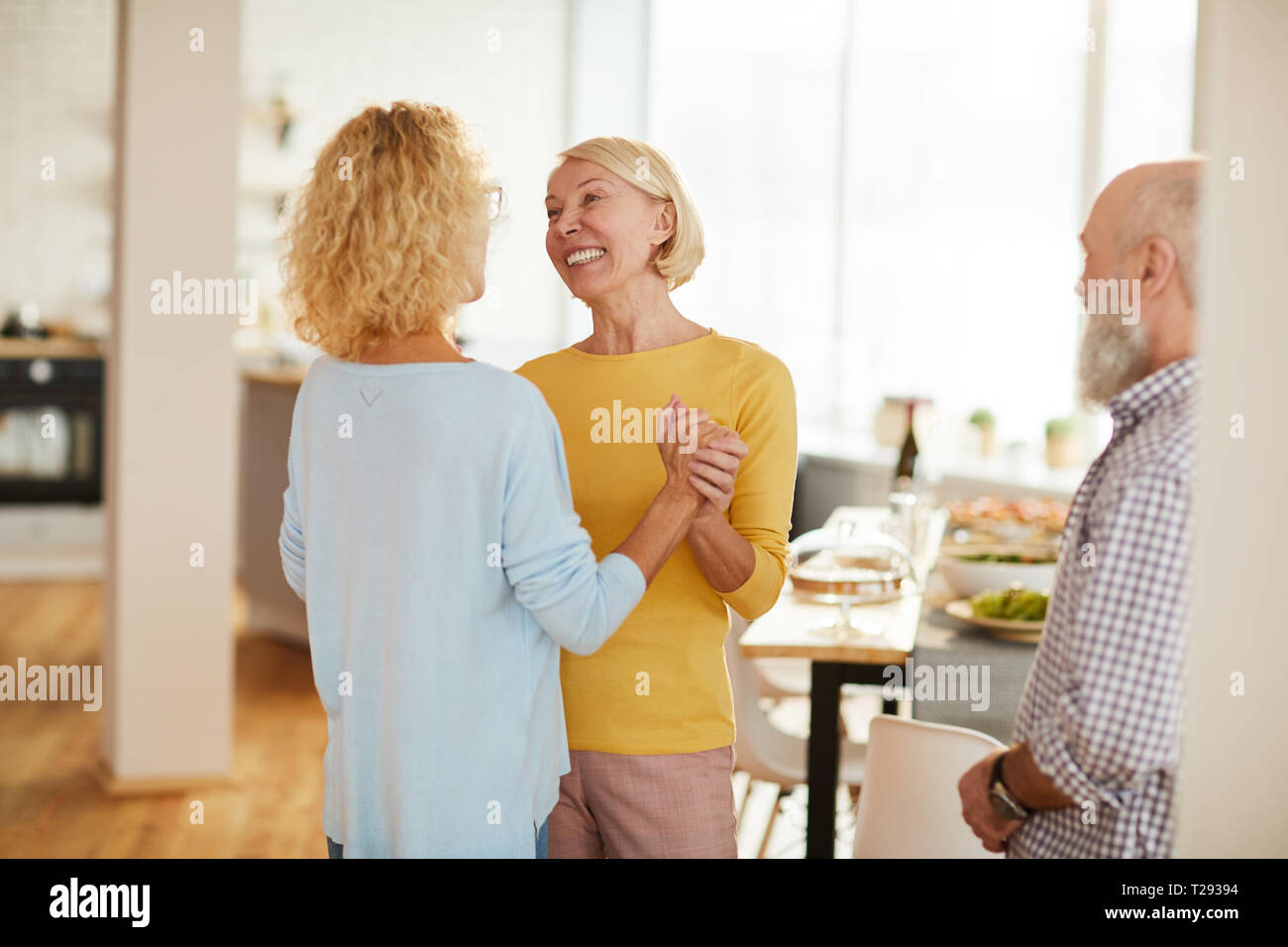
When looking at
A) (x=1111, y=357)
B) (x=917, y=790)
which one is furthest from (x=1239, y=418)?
(x=917, y=790)

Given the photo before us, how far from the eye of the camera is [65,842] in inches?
132

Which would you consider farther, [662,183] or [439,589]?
[662,183]

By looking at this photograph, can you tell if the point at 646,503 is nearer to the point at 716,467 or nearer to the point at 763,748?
the point at 716,467

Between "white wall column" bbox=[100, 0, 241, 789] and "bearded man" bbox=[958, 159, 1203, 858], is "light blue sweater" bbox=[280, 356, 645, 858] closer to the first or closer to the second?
"bearded man" bbox=[958, 159, 1203, 858]

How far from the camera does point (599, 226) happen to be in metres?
1.67

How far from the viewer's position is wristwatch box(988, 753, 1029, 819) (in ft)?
4.45

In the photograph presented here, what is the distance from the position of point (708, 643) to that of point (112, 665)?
8.52ft

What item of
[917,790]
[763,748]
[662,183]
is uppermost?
[662,183]

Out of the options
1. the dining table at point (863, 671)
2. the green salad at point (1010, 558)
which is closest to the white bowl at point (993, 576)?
the green salad at point (1010, 558)

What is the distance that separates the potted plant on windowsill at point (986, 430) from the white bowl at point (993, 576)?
276cm

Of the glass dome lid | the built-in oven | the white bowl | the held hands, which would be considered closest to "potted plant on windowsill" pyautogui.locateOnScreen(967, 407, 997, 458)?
the white bowl

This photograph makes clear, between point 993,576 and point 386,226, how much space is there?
5.62 feet

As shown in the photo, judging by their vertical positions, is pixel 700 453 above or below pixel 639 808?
above
